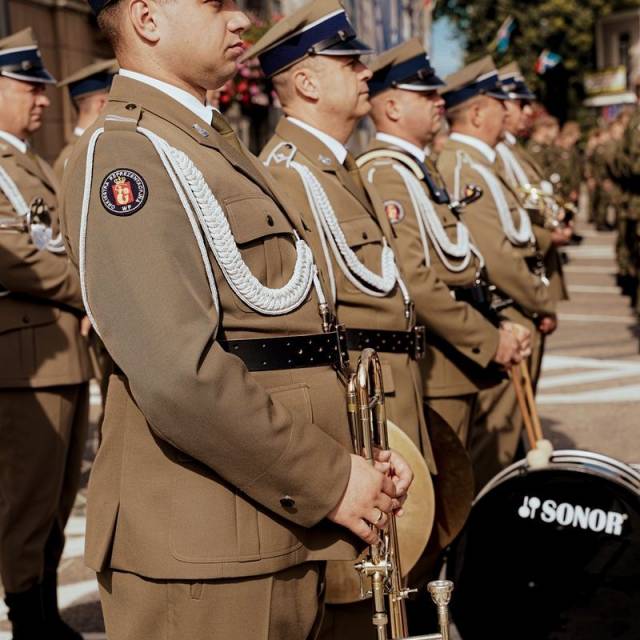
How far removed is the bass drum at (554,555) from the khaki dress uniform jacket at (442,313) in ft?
2.34

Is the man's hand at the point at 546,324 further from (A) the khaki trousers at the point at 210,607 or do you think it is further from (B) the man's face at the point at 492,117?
(A) the khaki trousers at the point at 210,607

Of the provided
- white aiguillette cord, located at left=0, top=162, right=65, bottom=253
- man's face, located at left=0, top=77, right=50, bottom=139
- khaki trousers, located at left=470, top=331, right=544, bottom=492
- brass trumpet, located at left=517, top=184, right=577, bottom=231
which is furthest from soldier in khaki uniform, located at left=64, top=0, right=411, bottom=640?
brass trumpet, located at left=517, top=184, right=577, bottom=231

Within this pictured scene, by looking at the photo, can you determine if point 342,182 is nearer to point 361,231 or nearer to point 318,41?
point 361,231

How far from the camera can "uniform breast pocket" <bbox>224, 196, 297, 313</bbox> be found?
236cm

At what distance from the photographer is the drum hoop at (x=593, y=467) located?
3766 millimetres

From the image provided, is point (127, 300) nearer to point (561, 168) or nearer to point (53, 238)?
point (53, 238)

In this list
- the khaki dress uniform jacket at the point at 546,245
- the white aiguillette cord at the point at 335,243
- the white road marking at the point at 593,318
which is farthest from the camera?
the white road marking at the point at 593,318

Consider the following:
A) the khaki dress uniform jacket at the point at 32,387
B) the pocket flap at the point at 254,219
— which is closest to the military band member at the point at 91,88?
the khaki dress uniform jacket at the point at 32,387

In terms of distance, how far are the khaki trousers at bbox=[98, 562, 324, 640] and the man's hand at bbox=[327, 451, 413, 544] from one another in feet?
0.57

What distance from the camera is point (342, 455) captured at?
2312 millimetres

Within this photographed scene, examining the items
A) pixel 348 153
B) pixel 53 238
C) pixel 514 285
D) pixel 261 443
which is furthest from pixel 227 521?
pixel 514 285

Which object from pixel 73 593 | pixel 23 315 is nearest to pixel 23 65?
pixel 23 315

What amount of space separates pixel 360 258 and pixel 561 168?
16934mm

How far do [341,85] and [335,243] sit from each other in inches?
21.9
